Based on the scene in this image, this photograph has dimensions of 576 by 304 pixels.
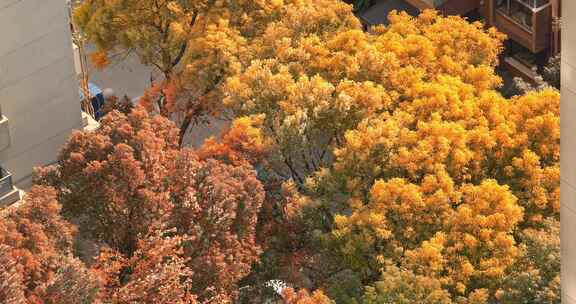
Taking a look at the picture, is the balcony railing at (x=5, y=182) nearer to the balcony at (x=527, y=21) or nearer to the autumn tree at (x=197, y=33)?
the autumn tree at (x=197, y=33)

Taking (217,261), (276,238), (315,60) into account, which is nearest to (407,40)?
(315,60)

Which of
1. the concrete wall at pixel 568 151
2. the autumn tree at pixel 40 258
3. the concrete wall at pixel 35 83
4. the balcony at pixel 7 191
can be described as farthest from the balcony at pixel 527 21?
the concrete wall at pixel 568 151

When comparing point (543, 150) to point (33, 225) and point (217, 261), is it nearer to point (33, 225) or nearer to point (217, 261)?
point (217, 261)

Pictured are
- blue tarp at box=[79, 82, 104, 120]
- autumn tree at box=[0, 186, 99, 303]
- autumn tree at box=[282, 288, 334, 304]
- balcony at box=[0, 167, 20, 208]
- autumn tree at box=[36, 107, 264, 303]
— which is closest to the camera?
autumn tree at box=[0, 186, 99, 303]

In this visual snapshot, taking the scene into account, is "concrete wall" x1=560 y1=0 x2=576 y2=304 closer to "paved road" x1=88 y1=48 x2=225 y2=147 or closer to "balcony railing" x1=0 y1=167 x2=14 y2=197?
"balcony railing" x1=0 y1=167 x2=14 y2=197

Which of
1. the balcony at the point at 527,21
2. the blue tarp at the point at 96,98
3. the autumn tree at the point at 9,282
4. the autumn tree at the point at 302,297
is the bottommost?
the autumn tree at the point at 302,297

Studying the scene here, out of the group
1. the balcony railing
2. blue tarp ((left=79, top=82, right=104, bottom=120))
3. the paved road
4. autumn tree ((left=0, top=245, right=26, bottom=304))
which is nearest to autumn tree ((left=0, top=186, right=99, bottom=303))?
autumn tree ((left=0, top=245, right=26, bottom=304))

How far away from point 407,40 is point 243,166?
11092 millimetres

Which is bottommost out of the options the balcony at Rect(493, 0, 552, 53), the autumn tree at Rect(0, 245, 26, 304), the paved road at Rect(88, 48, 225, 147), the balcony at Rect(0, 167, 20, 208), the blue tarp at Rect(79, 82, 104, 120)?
the autumn tree at Rect(0, 245, 26, 304)

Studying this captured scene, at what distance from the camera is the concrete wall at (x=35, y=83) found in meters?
52.5

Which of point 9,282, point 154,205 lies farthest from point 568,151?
point 154,205

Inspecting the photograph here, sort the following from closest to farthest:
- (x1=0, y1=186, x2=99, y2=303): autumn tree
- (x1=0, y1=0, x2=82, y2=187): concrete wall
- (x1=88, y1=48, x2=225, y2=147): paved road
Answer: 1. (x1=0, y1=186, x2=99, y2=303): autumn tree
2. (x1=0, y1=0, x2=82, y2=187): concrete wall
3. (x1=88, y1=48, x2=225, y2=147): paved road

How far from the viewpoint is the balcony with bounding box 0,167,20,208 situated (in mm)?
51969

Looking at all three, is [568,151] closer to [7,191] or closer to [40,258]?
[40,258]
